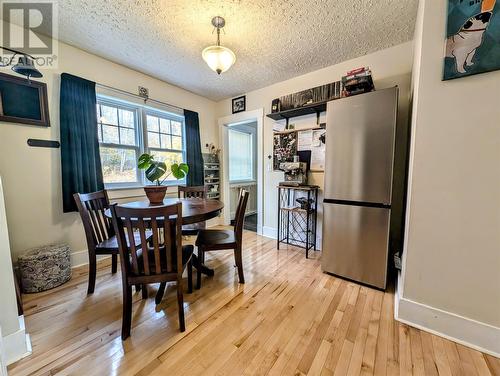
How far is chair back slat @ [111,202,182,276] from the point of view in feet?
3.96

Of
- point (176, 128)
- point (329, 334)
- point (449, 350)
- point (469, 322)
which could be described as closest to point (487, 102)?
point (469, 322)

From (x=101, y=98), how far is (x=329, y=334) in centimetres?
351

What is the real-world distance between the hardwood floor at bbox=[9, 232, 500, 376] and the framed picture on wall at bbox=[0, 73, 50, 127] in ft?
5.58

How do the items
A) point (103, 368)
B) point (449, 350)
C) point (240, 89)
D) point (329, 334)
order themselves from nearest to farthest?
point (103, 368) < point (449, 350) < point (329, 334) < point (240, 89)

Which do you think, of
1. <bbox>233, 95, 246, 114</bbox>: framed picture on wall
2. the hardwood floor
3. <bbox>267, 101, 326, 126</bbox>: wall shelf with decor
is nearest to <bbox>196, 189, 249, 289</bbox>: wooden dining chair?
the hardwood floor

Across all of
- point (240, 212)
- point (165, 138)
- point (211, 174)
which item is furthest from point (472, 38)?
point (211, 174)

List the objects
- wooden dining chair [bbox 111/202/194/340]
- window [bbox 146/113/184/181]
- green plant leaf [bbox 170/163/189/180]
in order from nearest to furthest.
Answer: wooden dining chair [bbox 111/202/194/340], green plant leaf [bbox 170/163/189/180], window [bbox 146/113/184/181]

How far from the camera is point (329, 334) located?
1357 mm

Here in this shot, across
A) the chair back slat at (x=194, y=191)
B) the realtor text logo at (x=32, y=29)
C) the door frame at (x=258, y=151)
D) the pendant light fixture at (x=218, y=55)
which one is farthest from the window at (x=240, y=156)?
the realtor text logo at (x=32, y=29)

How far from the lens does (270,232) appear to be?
341 centimetres

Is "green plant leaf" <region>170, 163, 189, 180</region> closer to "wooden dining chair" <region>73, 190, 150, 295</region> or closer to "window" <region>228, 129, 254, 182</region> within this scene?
"wooden dining chair" <region>73, 190, 150, 295</region>

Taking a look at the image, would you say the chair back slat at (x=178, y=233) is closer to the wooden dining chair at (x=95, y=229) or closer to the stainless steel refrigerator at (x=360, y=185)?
the wooden dining chair at (x=95, y=229)

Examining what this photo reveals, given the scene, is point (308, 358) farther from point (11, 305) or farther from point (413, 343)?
point (11, 305)

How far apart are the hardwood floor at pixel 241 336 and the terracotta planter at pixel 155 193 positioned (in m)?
0.88
